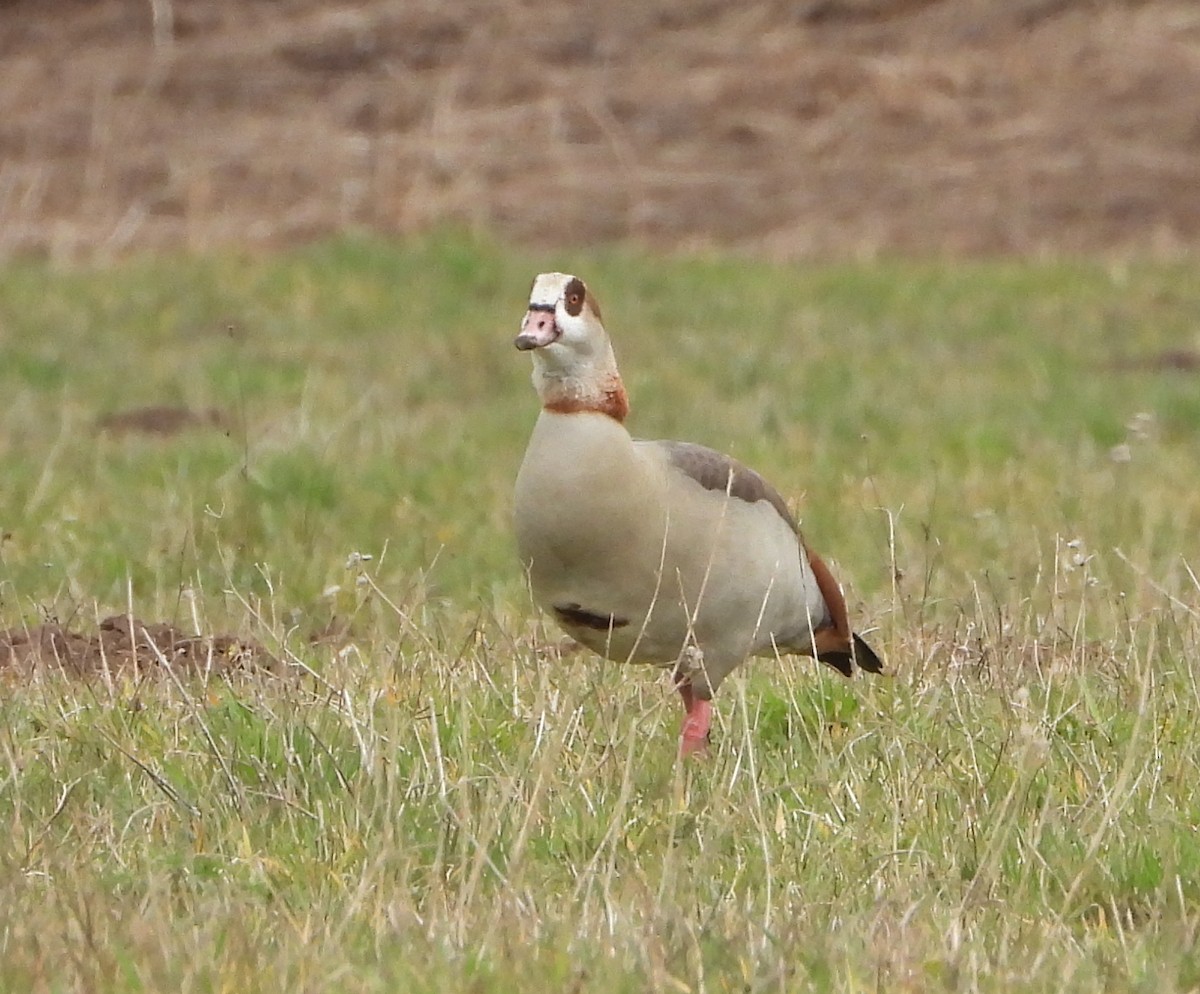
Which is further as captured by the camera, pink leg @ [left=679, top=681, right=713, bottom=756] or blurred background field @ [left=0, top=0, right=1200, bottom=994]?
pink leg @ [left=679, top=681, right=713, bottom=756]

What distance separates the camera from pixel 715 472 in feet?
18.5

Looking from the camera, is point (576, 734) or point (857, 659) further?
point (857, 659)

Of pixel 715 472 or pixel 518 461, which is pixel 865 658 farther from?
pixel 518 461

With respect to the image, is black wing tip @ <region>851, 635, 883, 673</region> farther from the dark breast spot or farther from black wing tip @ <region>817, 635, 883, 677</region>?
the dark breast spot

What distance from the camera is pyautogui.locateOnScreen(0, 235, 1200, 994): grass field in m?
3.91

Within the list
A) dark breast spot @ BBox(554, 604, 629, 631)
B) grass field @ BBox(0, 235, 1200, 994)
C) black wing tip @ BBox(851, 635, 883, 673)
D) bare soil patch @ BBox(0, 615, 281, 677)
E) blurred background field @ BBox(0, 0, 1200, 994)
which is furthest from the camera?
black wing tip @ BBox(851, 635, 883, 673)

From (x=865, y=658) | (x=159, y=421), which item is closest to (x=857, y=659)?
(x=865, y=658)

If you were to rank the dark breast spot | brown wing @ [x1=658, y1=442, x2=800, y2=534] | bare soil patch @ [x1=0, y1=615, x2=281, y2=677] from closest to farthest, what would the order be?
the dark breast spot
brown wing @ [x1=658, y1=442, x2=800, y2=534]
bare soil patch @ [x1=0, y1=615, x2=281, y2=677]

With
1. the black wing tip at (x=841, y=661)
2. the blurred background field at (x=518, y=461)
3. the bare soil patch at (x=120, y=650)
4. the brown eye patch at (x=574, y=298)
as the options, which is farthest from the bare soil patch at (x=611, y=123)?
the brown eye patch at (x=574, y=298)

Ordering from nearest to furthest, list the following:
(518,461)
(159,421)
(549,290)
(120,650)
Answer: (549,290) < (120,650) < (518,461) < (159,421)

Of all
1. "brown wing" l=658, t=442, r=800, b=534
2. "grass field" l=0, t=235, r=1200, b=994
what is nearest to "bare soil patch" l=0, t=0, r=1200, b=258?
"grass field" l=0, t=235, r=1200, b=994

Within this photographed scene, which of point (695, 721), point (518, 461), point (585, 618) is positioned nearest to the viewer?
point (585, 618)

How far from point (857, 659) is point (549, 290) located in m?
1.47

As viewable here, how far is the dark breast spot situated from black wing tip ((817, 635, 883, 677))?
88 centimetres
